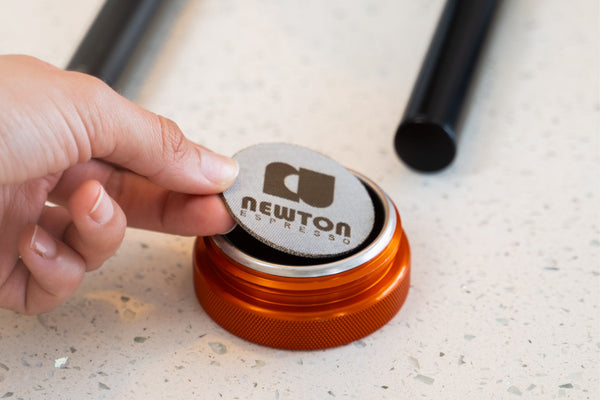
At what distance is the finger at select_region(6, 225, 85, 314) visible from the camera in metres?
0.75

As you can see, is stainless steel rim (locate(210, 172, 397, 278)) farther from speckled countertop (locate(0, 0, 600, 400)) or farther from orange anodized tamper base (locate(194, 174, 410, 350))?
speckled countertop (locate(0, 0, 600, 400))

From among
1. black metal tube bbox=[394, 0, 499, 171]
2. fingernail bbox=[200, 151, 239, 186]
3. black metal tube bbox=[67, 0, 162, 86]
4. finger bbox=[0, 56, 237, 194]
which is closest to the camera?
finger bbox=[0, 56, 237, 194]

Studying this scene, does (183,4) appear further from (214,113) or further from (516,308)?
(516,308)

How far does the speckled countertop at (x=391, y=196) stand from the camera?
0.79 metres

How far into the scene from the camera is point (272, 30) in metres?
1.40

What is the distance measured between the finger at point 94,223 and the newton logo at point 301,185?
0.62 ft

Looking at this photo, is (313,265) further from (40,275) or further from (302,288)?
(40,275)

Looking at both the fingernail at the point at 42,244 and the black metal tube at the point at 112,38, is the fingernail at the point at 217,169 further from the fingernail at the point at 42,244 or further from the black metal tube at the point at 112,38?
the black metal tube at the point at 112,38

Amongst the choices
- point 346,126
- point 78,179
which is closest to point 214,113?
point 346,126

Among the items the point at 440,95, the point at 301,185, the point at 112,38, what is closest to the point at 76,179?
the point at 301,185

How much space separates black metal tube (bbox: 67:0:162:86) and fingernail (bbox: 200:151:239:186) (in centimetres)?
42

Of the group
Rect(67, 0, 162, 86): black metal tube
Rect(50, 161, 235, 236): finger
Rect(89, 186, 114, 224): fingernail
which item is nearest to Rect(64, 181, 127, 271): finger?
Rect(89, 186, 114, 224): fingernail

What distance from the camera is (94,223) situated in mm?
734

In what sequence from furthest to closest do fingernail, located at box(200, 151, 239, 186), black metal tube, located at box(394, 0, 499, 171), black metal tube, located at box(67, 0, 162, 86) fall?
black metal tube, located at box(67, 0, 162, 86), black metal tube, located at box(394, 0, 499, 171), fingernail, located at box(200, 151, 239, 186)
